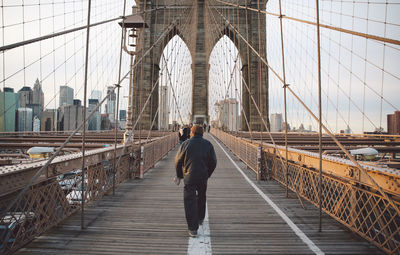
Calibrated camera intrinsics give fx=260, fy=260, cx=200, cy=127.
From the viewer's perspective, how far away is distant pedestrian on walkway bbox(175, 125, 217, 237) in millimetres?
2955

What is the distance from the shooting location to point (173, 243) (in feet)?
9.25

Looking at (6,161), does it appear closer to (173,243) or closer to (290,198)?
(173,243)

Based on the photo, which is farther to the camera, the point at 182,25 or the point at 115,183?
the point at 182,25

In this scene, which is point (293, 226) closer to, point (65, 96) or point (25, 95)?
point (25, 95)

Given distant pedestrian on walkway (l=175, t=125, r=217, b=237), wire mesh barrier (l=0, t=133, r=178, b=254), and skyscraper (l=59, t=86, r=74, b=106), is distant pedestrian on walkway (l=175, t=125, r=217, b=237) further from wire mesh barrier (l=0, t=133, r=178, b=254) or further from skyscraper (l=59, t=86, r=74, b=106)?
skyscraper (l=59, t=86, r=74, b=106)

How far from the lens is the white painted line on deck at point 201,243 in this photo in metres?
2.62

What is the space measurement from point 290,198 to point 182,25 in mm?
34158

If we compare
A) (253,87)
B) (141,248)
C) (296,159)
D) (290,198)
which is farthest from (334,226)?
(253,87)

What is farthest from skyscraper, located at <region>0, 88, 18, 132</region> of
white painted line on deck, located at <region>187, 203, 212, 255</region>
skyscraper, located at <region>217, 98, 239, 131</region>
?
skyscraper, located at <region>217, 98, 239, 131</region>

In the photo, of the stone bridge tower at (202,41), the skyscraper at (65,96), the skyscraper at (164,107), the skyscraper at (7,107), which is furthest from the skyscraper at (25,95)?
the stone bridge tower at (202,41)

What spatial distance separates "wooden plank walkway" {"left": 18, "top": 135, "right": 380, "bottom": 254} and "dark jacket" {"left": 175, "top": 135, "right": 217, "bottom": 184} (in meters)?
0.69

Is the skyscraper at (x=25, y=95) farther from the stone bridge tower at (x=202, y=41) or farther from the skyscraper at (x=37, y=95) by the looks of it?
the stone bridge tower at (x=202, y=41)

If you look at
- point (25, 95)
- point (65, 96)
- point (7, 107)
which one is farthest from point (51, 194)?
point (65, 96)

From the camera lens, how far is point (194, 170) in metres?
2.98
